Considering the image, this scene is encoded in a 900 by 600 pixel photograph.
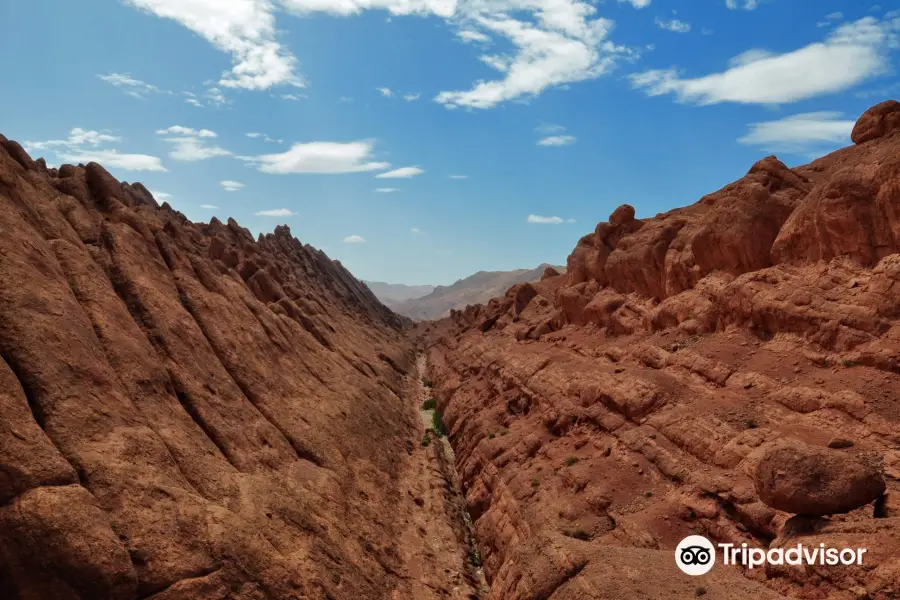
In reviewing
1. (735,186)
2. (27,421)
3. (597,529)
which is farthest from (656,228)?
(27,421)

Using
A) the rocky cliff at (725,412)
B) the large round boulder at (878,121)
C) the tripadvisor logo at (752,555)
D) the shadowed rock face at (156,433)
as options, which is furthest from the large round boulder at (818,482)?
the large round boulder at (878,121)

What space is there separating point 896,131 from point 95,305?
40623 millimetres

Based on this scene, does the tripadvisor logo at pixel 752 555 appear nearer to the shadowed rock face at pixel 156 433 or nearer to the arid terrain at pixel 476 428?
the arid terrain at pixel 476 428

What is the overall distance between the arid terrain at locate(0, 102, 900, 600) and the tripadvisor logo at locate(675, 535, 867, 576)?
0.85 feet

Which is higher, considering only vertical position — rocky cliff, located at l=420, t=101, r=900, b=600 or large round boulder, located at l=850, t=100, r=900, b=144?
large round boulder, located at l=850, t=100, r=900, b=144

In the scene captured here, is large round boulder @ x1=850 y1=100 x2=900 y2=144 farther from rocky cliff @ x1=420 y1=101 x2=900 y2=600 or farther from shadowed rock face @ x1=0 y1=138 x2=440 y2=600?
shadowed rock face @ x1=0 y1=138 x2=440 y2=600

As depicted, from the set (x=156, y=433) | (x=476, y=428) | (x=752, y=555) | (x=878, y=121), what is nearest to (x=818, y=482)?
(x=752, y=555)

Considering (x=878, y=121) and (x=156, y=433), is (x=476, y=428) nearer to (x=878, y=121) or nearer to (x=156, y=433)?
(x=156, y=433)

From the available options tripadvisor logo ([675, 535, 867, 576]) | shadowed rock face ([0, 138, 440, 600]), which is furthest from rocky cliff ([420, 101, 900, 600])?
shadowed rock face ([0, 138, 440, 600])

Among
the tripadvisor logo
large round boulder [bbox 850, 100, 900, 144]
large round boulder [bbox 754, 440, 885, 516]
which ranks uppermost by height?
large round boulder [bbox 850, 100, 900, 144]

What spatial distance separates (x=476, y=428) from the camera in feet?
133

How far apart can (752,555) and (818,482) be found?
334 cm

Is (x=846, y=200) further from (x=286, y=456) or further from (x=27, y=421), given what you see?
(x=27, y=421)

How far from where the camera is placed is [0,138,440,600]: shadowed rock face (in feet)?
→ 47.5
